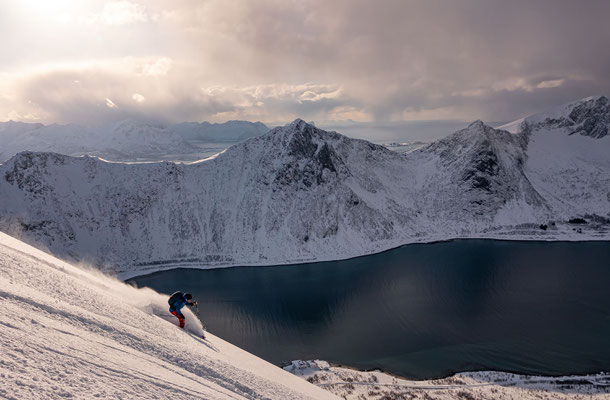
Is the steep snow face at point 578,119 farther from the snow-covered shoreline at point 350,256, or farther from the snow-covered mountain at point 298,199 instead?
the snow-covered shoreline at point 350,256

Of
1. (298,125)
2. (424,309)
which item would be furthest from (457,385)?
(298,125)

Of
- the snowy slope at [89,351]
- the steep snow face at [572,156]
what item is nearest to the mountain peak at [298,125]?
the steep snow face at [572,156]

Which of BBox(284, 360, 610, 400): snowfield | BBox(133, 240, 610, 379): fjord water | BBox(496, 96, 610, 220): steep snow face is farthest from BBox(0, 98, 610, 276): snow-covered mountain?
BBox(284, 360, 610, 400): snowfield

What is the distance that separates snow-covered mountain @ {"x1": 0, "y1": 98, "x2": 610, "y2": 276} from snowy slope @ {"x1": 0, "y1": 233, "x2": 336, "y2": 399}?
3312 inches

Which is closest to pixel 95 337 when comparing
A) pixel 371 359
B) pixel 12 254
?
pixel 12 254

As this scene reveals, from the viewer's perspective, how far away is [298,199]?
113 meters

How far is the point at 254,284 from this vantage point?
8012 cm

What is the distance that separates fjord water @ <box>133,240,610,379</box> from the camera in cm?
4862

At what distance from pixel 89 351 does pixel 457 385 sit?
44.6m

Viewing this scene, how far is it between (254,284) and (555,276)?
79.3 m

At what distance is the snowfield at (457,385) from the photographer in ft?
119

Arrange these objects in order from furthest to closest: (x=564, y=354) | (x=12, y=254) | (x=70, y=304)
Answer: (x=564, y=354), (x=12, y=254), (x=70, y=304)

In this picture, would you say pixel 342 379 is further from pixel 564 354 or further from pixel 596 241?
pixel 596 241

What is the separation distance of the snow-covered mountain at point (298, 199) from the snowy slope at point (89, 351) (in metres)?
84.1
